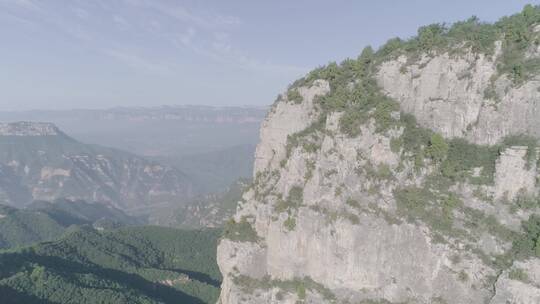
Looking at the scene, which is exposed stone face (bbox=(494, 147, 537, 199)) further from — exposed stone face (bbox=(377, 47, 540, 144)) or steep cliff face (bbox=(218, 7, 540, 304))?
exposed stone face (bbox=(377, 47, 540, 144))

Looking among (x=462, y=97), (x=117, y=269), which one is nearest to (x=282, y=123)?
(x=462, y=97)

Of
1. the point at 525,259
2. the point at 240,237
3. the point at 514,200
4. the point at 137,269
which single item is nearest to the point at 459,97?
the point at 514,200

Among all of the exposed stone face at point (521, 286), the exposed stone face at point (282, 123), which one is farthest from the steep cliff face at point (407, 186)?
the exposed stone face at point (282, 123)

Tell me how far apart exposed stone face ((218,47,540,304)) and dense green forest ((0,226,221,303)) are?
4074cm

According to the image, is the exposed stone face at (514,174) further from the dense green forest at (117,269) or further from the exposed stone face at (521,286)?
the dense green forest at (117,269)

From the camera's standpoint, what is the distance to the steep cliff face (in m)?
33.9

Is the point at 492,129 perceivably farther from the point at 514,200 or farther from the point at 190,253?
the point at 190,253

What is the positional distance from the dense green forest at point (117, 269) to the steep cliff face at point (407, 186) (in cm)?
4215

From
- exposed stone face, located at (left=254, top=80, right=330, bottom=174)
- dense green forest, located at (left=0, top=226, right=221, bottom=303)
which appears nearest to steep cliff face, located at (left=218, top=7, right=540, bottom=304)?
exposed stone face, located at (left=254, top=80, right=330, bottom=174)

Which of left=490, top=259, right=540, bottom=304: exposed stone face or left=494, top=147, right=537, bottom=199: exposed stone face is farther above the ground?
left=494, top=147, right=537, bottom=199: exposed stone face

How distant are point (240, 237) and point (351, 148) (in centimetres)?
1676

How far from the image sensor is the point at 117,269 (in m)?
94.8

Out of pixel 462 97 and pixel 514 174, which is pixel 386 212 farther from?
pixel 462 97

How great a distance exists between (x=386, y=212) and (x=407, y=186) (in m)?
3.18
